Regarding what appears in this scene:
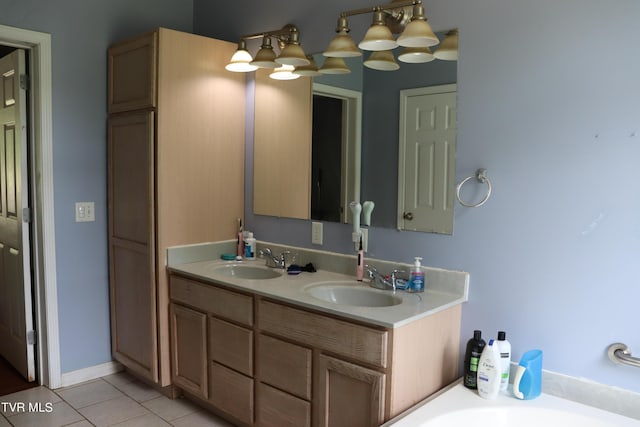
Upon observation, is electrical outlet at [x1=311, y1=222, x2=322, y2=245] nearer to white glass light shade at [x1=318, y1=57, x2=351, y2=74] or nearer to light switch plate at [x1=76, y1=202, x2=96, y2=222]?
white glass light shade at [x1=318, y1=57, x2=351, y2=74]

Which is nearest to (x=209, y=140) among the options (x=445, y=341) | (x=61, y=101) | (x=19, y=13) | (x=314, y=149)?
(x=314, y=149)

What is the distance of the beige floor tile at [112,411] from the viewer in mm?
2717

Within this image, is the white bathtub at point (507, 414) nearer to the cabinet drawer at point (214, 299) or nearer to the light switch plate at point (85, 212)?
the cabinet drawer at point (214, 299)

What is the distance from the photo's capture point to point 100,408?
2844 mm

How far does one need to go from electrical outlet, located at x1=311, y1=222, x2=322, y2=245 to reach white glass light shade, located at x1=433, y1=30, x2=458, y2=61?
1051 millimetres

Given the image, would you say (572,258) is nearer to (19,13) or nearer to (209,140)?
(209,140)

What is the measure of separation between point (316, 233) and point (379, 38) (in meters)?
1.09

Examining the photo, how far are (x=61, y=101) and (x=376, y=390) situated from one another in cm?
237

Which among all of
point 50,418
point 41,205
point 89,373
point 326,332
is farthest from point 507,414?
point 41,205

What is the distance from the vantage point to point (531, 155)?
6.59 feet

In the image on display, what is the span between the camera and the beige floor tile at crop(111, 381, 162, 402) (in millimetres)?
2990

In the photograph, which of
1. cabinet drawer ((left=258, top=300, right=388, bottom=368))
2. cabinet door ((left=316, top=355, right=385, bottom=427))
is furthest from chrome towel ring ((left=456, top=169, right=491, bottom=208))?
cabinet door ((left=316, top=355, right=385, bottom=427))

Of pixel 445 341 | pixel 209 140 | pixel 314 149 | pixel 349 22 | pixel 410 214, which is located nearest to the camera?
pixel 445 341

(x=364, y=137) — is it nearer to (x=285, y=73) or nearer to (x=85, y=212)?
(x=285, y=73)
